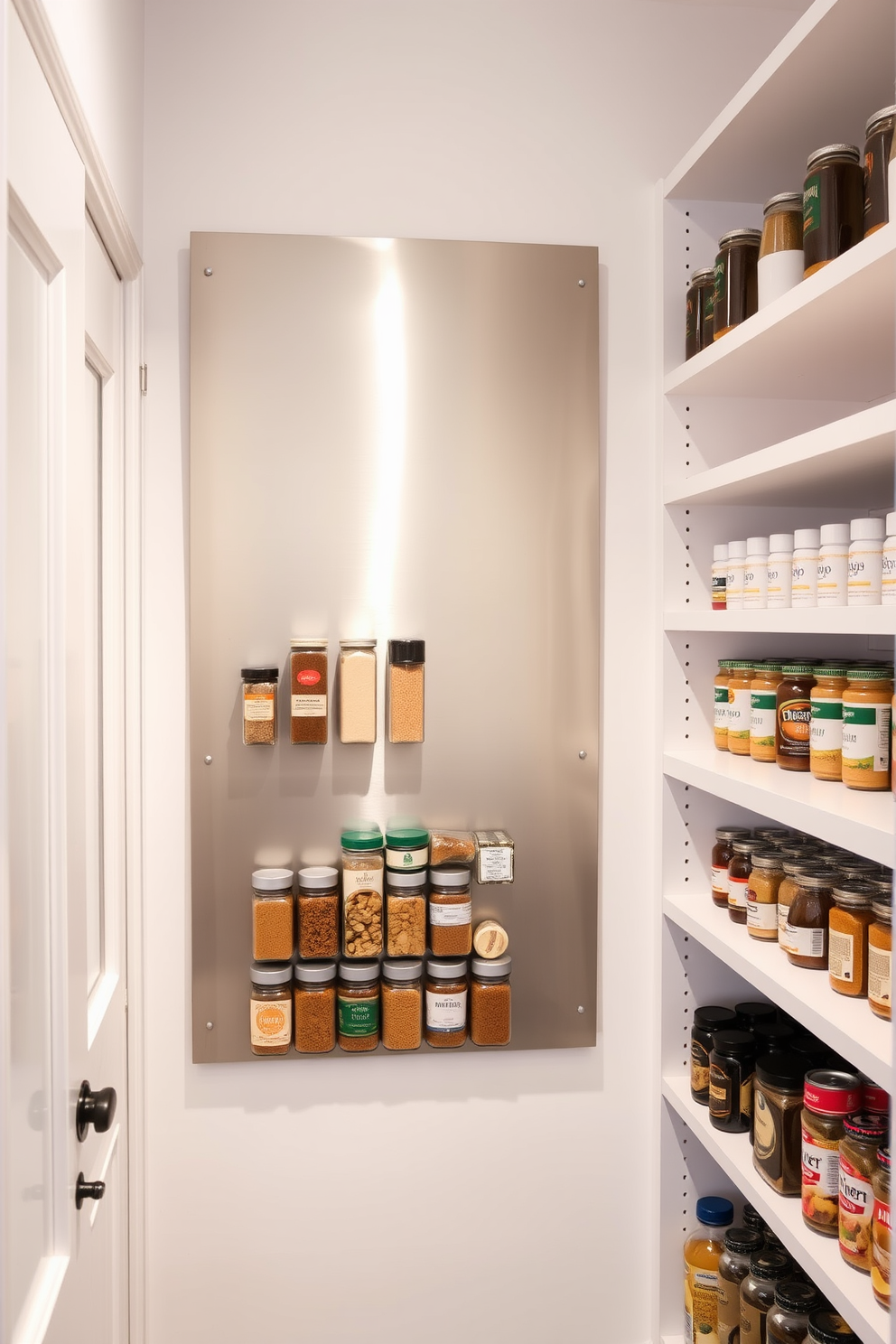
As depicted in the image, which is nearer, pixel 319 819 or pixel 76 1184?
pixel 76 1184

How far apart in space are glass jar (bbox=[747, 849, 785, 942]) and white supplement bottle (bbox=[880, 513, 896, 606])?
486 mm

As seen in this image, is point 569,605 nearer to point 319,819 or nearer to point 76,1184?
point 319,819

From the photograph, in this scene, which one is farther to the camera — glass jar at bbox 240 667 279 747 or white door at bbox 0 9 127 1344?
glass jar at bbox 240 667 279 747

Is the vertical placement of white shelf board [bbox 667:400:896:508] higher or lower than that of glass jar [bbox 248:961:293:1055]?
higher

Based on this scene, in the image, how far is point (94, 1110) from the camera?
1051 mm

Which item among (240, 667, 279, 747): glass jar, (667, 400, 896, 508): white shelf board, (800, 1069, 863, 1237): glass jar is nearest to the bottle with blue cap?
(800, 1069, 863, 1237): glass jar

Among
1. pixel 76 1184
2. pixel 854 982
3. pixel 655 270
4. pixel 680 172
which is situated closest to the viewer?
pixel 76 1184

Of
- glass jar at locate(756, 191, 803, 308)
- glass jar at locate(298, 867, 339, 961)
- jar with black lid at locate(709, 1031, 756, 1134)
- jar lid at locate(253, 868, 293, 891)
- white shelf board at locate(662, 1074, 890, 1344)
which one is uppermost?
glass jar at locate(756, 191, 803, 308)

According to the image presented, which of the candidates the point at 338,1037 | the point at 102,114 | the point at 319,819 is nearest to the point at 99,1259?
the point at 338,1037

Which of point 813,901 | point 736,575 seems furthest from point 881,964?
point 736,575

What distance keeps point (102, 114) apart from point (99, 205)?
0.11 meters

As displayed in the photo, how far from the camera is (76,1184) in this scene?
3.45 ft

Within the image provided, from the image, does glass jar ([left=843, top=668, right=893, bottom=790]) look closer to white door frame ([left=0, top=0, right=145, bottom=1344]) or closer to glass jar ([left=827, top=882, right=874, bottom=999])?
glass jar ([left=827, top=882, right=874, bottom=999])

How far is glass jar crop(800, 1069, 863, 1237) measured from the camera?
1176mm
